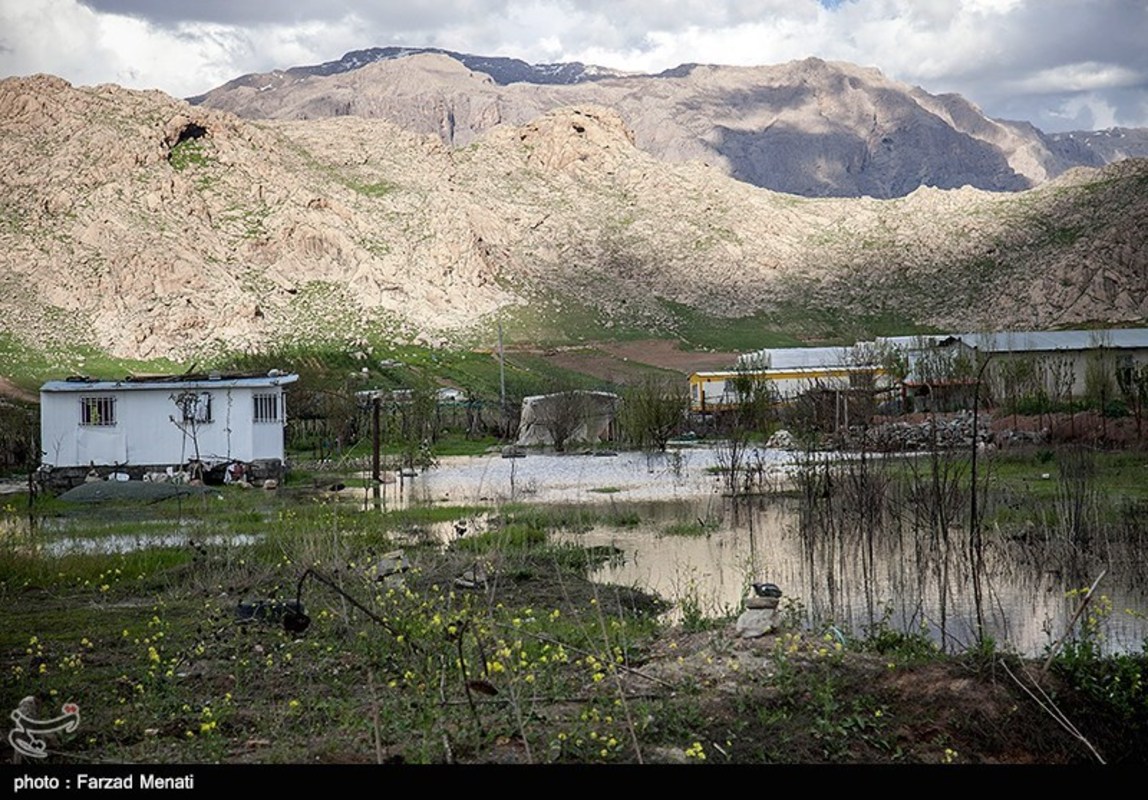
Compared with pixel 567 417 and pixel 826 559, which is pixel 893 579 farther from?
pixel 567 417

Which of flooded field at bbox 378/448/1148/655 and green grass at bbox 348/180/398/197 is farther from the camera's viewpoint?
green grass at bbox 348/180/398/197

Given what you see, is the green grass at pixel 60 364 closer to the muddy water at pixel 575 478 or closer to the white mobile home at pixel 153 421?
the white mobile home at pixel 153 421

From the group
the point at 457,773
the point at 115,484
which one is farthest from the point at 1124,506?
the point at 115,484

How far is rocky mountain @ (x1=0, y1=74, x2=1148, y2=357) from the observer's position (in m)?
73.5

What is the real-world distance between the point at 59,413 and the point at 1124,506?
25004mm

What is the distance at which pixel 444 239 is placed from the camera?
297 feet

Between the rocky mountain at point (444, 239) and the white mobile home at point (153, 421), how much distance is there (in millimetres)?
37414

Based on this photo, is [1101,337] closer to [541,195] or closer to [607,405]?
[607,405]

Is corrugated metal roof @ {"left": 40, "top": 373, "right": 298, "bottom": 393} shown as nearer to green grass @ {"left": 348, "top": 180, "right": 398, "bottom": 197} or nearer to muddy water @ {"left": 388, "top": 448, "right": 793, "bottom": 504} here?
muddy water @ {"left": 388, "top": 448, "right": 793, "bottom": 504}

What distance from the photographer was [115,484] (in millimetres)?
27297

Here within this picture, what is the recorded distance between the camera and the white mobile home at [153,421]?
101ft

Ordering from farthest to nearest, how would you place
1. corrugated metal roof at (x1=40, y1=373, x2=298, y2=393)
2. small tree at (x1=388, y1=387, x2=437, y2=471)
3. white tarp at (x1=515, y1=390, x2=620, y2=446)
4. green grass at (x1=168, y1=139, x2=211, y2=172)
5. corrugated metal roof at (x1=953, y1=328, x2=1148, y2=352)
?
green grass at (x1=168, y1=139, x2=211, y2=172), corrugated metal roof at (x1=953, y1=328, x2=1148, y2=352), white tarp at (x1=515, y1=390, x2=620, y2=446), small tree at (x1=388, y1=387, x2=437, y2=471), corrugated metal roof at (x1=40, y1=373, x2=298, y2=393)

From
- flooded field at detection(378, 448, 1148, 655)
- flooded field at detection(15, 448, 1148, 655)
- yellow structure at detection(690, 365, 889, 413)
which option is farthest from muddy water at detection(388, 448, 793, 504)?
yellow structure at detection(690, 365, 889, 413)

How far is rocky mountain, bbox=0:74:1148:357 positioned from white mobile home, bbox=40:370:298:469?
3741 centimetres
